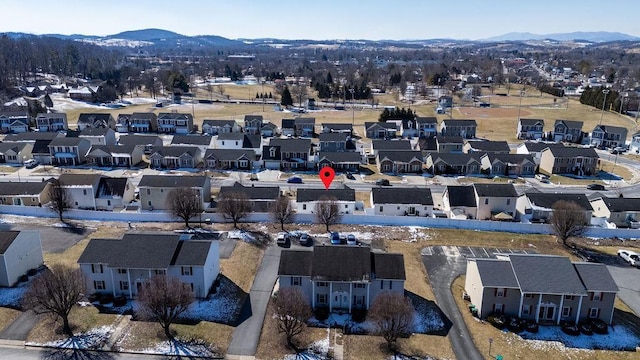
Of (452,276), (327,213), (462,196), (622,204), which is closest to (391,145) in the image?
(462,196)

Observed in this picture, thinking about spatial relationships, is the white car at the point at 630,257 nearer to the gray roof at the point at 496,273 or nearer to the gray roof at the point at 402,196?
the gray roof at the point at 496,273

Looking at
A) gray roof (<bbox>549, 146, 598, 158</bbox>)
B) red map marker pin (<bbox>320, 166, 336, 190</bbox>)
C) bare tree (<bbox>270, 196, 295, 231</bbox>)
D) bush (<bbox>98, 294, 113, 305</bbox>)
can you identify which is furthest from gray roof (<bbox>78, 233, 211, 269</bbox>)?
gray roof (<bbox>549, 146, 598, 158</bbox>)

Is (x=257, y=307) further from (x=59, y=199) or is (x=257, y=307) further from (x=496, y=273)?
(x=59, y=199)

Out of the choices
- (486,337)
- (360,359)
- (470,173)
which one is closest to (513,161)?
(470,173)

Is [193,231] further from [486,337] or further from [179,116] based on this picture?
[179,116]

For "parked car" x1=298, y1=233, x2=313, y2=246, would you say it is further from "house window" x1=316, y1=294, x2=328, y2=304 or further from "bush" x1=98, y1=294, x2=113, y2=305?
"bush" x1=98, y1=294, x2=113, y2=305

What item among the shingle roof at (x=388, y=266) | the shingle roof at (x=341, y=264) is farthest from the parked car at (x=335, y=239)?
the shingle roof at (x=388, y=266)
